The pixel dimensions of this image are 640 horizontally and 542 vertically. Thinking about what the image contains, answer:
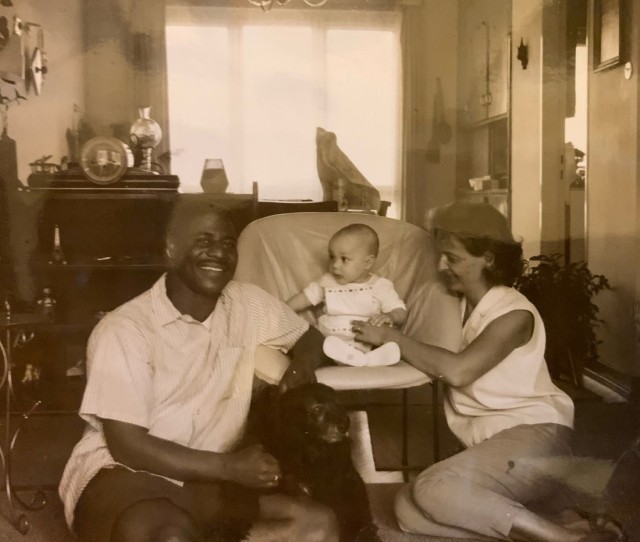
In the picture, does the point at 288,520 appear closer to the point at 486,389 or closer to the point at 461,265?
the point at 486,389

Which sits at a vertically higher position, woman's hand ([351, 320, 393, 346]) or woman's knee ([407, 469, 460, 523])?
woman's hand ([351, 320, 393, 346])

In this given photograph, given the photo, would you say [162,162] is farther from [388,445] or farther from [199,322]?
[388,445]

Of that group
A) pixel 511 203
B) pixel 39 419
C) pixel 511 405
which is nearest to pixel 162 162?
pixel 39 419

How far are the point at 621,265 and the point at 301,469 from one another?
0.65 metres

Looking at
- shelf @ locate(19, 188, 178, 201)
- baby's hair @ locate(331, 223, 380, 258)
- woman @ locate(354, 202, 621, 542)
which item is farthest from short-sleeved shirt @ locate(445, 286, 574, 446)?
shelf @ locate(19, 188, 178, 201)

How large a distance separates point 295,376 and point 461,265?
0.35 meters

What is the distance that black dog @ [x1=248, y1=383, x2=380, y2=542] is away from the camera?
96cm

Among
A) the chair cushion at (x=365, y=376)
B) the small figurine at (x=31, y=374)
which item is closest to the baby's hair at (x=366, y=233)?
the chair cushion at (x=365, y=376)

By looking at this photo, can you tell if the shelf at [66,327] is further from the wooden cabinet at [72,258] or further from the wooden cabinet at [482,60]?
the wooden cabinet at [482,60]

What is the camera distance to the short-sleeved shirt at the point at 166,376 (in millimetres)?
934

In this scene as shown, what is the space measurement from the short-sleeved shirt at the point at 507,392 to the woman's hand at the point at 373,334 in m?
0.13

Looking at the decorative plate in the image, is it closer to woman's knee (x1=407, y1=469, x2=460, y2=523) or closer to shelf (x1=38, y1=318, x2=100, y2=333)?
shelf (x1=38, y1=318, x2=100, y2=333)

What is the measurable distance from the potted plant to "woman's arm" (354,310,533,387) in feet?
0.15

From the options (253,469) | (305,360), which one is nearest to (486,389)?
(305,360)
